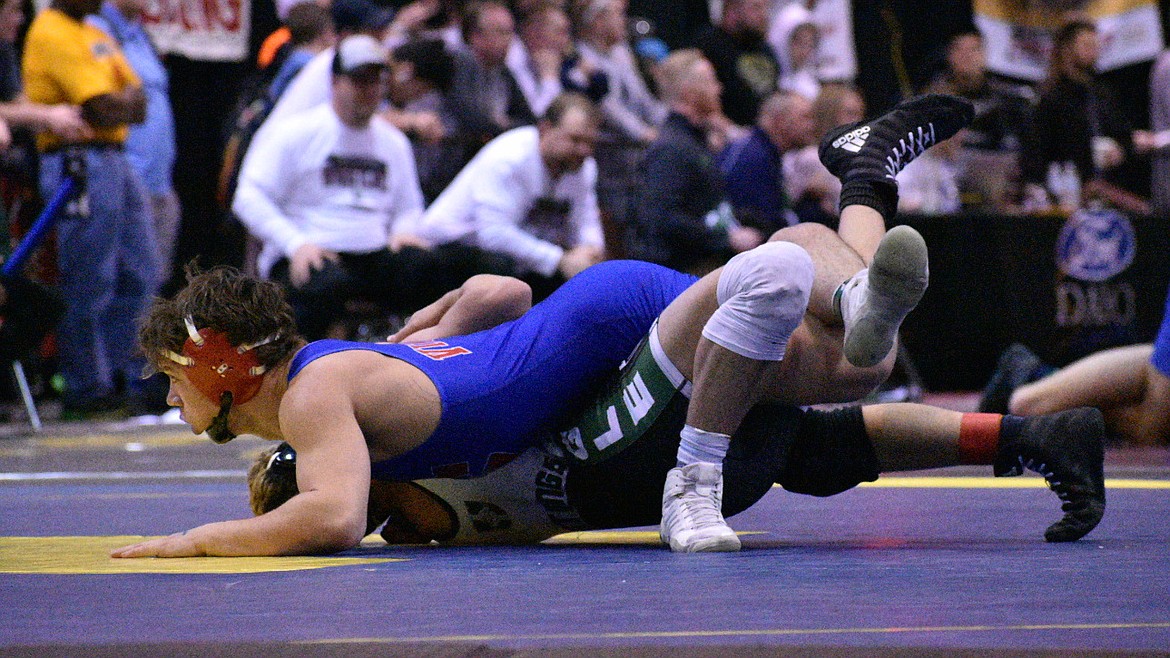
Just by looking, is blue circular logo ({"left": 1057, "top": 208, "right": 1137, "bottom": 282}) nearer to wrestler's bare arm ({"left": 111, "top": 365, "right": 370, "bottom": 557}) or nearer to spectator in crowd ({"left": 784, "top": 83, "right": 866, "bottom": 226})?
spectator in crowd ({"left": 784, "top": 83, "right": 866, "bottom": 226})

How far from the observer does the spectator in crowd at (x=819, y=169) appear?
→ 8.91m

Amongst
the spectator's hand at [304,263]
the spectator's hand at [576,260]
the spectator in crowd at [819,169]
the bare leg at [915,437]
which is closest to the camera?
A: the bare leg at [915,437]

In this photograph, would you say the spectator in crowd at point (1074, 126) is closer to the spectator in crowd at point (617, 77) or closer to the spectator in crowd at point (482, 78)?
the spectator in crowd at point (617, 77)

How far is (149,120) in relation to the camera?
26.4 ft

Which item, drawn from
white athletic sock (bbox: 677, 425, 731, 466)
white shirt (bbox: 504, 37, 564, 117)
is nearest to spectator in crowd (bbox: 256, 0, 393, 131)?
white shirt (bbox: 504, 37, 564, 117)

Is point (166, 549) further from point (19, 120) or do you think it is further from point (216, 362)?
point (19, 120)

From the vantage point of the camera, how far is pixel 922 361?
29.6 feet

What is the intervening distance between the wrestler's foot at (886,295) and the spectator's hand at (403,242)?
4.57 metres

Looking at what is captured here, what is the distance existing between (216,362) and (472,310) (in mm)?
731

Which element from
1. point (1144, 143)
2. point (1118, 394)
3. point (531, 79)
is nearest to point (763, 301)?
point (1118, 394)

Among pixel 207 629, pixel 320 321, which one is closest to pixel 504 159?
pixel 320 321

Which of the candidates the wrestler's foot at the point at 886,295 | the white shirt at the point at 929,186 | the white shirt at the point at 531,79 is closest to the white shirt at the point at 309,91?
the white shirt at the point at 531,79

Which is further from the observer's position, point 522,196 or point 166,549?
point 522,196

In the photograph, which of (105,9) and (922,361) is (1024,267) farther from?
(105,9)
